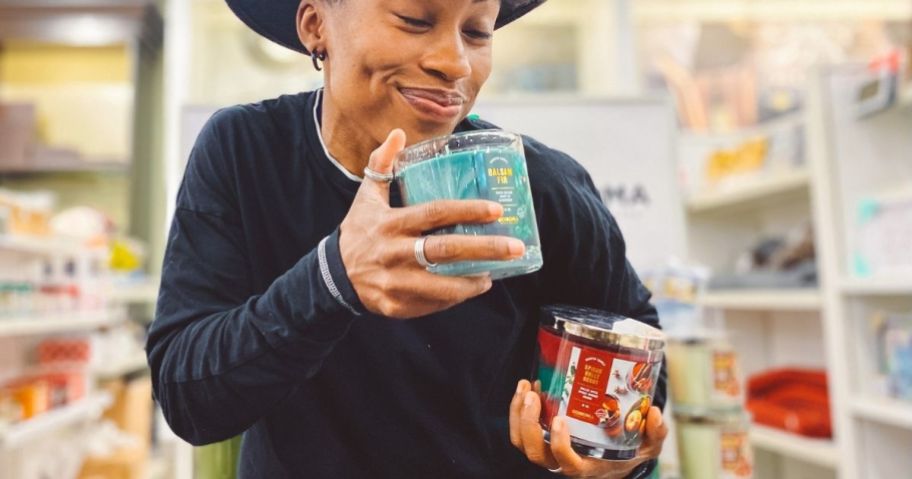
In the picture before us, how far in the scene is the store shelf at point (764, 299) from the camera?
247 centimetres

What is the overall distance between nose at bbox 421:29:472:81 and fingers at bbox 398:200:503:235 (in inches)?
5.5

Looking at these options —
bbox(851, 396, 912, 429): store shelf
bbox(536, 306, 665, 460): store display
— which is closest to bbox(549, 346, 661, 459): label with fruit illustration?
bbox(536, 306, 665, 460): store display

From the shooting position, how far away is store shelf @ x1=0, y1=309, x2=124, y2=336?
2.21m

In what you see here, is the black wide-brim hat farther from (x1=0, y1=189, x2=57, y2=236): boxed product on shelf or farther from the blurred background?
(x1=0, y1=189, x2=57, y2=236): boxed product on shelf

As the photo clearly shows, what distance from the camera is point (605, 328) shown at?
2.22 feet

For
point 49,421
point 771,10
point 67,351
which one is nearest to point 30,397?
point 49,421

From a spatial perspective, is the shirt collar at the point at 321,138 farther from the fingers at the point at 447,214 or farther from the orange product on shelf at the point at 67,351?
the orange product on shelf at the point at 67,351

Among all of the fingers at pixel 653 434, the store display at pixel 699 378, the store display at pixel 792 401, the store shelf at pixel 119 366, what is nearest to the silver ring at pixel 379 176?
the fingers at pixel 653 434

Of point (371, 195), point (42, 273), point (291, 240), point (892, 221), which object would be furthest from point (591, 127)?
point (42, 273)

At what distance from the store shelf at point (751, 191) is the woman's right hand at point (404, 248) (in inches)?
90.1

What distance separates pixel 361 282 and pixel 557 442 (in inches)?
9.9

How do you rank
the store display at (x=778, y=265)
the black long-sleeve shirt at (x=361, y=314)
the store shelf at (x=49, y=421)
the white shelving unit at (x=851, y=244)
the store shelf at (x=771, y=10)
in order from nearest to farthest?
the black long-sleeve shirt at (x=361, y=314), the store shelf at (x=49, y=421), the white shelving unit at (x=851, y=244), the store display at (x=778, y=265), the store shelf at (x=771, y=10)

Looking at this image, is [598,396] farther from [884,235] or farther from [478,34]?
[884,235]

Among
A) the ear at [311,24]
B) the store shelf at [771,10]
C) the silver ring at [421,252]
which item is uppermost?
the store shelf at [771,10]
